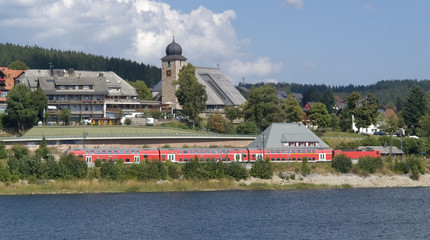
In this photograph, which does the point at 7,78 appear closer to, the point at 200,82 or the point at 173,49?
the point at 173,49

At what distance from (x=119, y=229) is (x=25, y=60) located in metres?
135

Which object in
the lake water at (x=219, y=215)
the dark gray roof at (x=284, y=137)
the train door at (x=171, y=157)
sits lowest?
the lake water at (x=219, y=215)

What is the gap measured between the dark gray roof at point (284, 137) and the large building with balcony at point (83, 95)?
29323 mm

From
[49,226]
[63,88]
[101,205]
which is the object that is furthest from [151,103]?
[49,226]

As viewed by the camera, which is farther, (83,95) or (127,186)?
(83,95)

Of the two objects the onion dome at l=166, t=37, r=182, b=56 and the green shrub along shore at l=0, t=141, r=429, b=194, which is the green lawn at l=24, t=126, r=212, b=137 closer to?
the green shrub along shore at l=0, t=141, r=429, b=194

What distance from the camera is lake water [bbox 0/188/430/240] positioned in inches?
2697

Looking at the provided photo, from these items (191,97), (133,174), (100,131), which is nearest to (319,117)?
(191,97)

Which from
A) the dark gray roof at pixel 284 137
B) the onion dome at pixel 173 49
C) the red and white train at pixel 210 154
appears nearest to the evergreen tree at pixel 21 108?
the red and white train at pixel 210 154

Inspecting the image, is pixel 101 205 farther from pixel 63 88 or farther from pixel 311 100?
pixel 311 100

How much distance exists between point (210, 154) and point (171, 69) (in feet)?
132

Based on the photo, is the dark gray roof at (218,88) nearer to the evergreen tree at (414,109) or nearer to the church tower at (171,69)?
the church tower at (171,69)

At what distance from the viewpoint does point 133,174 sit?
9444cm

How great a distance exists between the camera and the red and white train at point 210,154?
325ft
